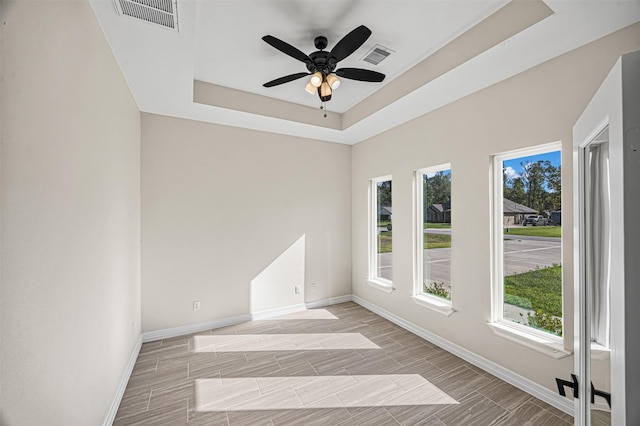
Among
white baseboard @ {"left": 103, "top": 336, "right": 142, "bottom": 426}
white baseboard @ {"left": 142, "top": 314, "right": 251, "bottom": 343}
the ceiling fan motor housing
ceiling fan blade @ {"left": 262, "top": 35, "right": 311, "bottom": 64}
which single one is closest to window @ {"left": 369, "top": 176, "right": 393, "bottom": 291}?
white baseboard @ {"left": 142, "top": 314, "right": 251, "bottom": 343}

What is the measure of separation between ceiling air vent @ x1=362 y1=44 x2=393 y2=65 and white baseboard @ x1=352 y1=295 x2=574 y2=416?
3002 mm

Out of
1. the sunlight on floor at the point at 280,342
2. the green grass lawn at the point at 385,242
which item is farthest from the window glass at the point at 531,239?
the green grass lawn at the point at 385,242

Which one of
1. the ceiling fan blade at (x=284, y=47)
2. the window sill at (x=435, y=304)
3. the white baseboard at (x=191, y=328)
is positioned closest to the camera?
the ceiling fan blade at (x=284, y=47)

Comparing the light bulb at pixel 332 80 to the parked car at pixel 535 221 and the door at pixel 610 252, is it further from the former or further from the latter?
the parked car at pixel 535 221

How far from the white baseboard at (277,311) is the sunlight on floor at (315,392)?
1402 millimetres

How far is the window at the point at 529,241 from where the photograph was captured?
2.33 m

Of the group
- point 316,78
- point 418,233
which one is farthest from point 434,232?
point 316,78

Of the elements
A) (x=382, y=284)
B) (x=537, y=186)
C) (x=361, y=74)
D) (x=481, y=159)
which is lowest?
(x=382, y=284)

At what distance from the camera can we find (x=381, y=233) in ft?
14.4

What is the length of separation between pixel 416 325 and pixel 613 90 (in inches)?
129

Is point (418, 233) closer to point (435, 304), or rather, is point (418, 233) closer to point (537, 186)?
point (435, 304)

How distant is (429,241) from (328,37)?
2.52 metres

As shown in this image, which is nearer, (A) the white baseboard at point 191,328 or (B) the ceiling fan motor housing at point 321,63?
(B) the ceiling fan motor housing at point 321,63

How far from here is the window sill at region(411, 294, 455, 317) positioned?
10.1ft
